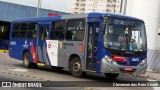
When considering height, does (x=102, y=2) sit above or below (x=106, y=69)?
above

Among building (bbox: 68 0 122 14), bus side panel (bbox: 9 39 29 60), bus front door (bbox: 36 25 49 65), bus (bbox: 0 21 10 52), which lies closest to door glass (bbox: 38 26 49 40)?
bus front door (bbox: 36 25 49 65)

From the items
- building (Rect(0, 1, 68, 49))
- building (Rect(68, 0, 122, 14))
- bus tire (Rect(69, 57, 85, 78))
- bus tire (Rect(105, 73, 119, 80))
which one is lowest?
bus tire (Rect(105, 73, 119, 80))

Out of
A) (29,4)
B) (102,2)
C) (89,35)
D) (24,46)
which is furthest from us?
(102,2)

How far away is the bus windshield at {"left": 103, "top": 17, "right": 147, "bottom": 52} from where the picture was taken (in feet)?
58.3

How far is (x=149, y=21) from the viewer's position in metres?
30.3

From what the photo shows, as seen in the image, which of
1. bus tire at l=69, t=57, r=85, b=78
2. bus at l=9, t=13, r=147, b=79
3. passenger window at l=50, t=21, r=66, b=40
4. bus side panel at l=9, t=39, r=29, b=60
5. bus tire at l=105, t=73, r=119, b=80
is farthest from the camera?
bus side panel at l=9, t=39, r=29, b=60

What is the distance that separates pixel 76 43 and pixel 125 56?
270 centimetres

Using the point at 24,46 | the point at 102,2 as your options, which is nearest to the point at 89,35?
the point at 24,46

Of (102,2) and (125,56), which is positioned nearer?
(125,56)

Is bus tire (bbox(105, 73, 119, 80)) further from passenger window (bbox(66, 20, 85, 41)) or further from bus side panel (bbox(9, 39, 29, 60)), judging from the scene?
bus side panel (bbox(9, 39, 29, 60))

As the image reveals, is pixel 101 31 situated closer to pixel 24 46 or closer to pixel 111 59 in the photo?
pixel 111 59

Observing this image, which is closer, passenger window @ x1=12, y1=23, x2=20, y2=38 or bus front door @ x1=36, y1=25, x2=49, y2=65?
bus front door @ x1=36, y1=25, x2=49, y2=65

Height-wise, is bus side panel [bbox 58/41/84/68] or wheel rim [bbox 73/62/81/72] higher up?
bus side panel [bbox 58/41/84/68]

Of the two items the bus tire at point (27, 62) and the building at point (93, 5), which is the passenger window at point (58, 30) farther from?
the building at point (93, 5)
